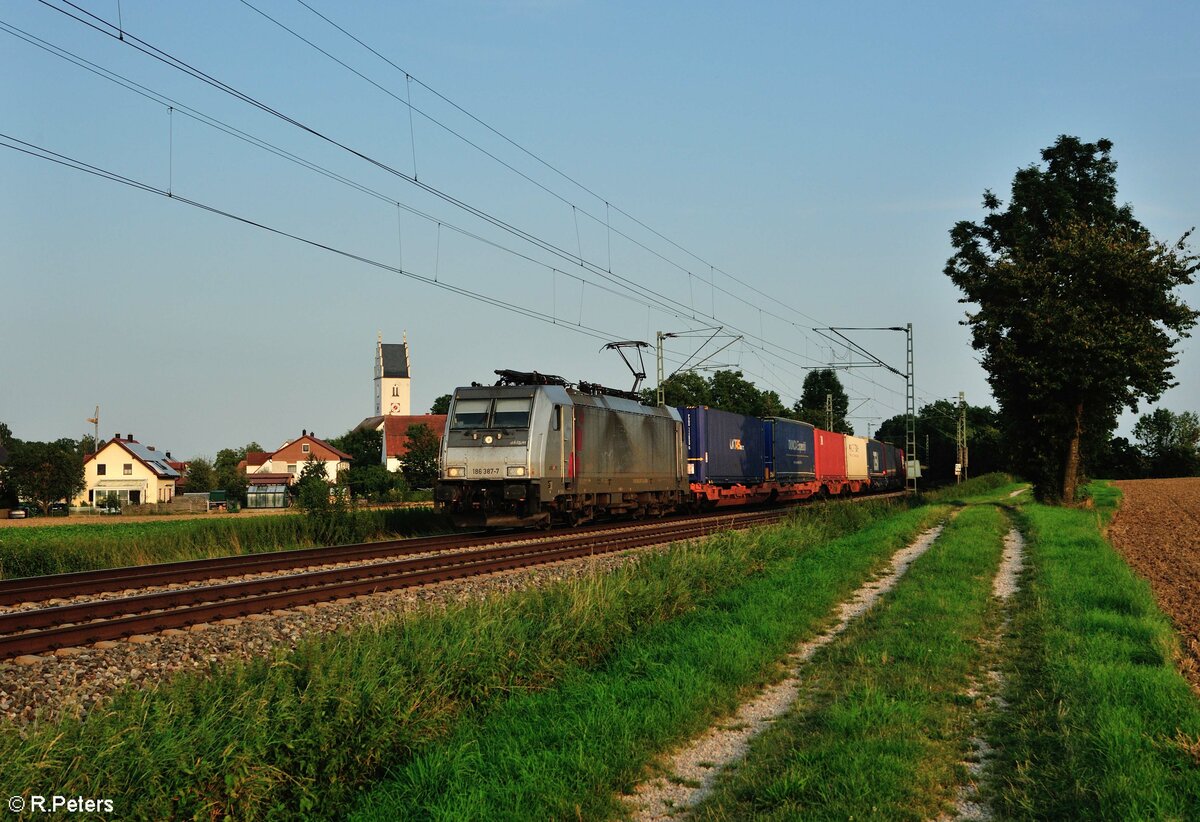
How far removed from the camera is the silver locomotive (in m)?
23.0

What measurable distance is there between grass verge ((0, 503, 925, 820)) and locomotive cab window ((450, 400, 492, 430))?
13.2m

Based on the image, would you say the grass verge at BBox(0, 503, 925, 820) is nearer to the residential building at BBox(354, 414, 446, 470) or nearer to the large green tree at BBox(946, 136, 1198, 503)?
the large green tree at BBox(946, 136, 1198, 503)

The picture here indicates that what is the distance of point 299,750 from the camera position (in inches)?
244

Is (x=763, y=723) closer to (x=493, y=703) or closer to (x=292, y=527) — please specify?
(x=493, y=703)

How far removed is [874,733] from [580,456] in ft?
60.2

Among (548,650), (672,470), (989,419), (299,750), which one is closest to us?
(299,750)

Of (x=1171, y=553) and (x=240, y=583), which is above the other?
(x=240, y=583)

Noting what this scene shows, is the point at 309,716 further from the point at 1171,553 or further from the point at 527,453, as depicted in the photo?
the point at 1171,553

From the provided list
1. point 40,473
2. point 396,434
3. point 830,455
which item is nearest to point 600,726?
point 830,455

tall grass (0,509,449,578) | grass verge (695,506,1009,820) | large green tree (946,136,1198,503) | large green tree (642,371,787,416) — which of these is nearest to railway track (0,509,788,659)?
tall grass (0,509,449,578)

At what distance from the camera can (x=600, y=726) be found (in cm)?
712

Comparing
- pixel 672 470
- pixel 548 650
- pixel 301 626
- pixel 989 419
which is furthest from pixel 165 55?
pixel 989 419

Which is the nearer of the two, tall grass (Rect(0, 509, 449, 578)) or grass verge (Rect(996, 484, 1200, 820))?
grass verge (Rect(996, 484, 1200, 820))

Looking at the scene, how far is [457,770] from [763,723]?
2.78 metres
